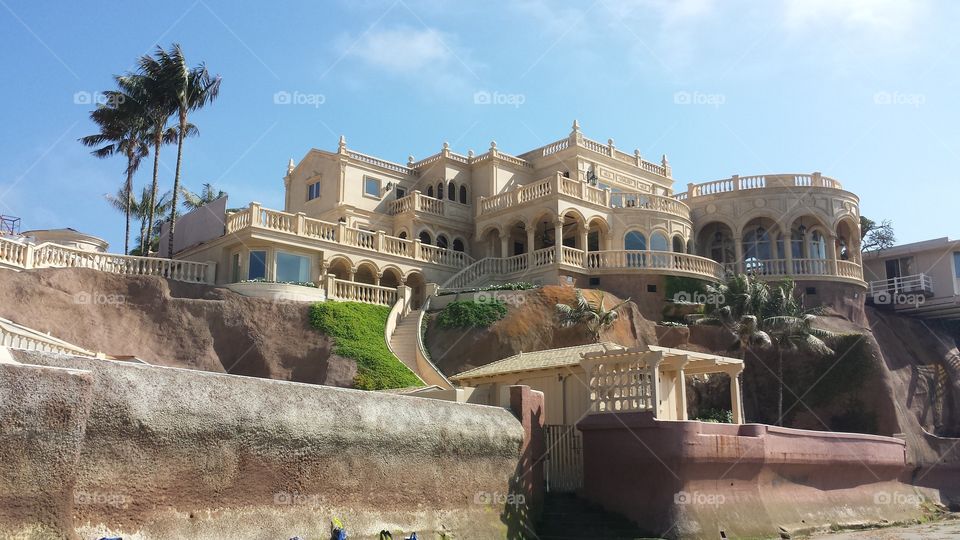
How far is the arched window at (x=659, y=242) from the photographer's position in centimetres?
4509

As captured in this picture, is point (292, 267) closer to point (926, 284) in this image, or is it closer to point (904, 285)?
point (904, 285)

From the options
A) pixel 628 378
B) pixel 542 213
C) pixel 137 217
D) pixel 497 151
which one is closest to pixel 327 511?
pixel 628 378

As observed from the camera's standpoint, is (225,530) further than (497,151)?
No

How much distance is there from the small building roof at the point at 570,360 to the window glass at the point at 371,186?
25.3 metres

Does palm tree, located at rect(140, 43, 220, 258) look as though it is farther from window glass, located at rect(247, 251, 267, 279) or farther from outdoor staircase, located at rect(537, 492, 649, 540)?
outdoor staircase, located at rect(537, 492, 649, 540)

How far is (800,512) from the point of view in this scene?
23656 millimetres

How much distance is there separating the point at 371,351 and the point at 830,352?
18997 mm

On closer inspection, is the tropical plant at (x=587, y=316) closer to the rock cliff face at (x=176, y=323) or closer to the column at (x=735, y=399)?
the column at (x=735, y=399)

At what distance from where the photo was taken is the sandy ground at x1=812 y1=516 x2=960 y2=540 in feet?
76.9

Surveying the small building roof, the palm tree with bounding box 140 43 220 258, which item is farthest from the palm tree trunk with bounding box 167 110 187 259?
the small building roof

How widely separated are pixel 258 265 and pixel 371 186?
44.3 feet

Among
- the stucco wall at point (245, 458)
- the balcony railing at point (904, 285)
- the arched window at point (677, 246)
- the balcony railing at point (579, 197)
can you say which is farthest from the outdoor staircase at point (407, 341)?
the balcony railing at point (904, 285)

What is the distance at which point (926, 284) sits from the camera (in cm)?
5050

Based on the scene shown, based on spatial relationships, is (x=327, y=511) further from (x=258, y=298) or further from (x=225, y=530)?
(x=258, y=298)
